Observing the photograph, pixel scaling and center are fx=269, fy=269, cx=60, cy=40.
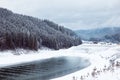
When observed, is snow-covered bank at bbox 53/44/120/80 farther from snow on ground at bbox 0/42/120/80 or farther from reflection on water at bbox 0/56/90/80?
reflection on water at bbox 0/56/90/80

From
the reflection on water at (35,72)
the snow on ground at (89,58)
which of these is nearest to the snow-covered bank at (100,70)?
the snow on ground at (89,58)

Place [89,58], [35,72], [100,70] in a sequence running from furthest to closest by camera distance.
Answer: [89,58]
[35,72]
[100,70]

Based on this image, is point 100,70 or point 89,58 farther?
point 89,58

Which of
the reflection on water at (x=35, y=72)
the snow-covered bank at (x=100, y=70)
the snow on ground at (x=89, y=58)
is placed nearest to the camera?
the snow-covered bank at (x=100, y=70)

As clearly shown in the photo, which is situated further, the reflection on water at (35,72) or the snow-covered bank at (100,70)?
the reflection on water at (35,72)

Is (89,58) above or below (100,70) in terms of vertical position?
below

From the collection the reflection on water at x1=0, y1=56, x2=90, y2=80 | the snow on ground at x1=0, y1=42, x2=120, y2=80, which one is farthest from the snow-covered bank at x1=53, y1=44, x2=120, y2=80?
the reflection on water at x1=0, y1=56, x2=90, y2=80

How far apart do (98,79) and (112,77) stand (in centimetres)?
136

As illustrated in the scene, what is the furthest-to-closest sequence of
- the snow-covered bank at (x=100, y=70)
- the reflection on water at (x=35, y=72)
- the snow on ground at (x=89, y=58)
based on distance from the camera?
the reflection on water at (x=35, y=72) → the snow on ground at (x=89, y=58) → the snow-covered bank at (x=100, y=70)

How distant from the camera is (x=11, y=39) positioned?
113 metres

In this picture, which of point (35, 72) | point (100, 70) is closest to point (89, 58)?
point (35, 72)

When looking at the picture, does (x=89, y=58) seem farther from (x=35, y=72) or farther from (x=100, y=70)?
(x=100, y=70)

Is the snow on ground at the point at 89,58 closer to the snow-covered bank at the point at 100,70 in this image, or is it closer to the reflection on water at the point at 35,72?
the snow-covered bank at the point at 100,70

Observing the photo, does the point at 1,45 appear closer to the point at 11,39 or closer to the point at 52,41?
the point at 11,39
